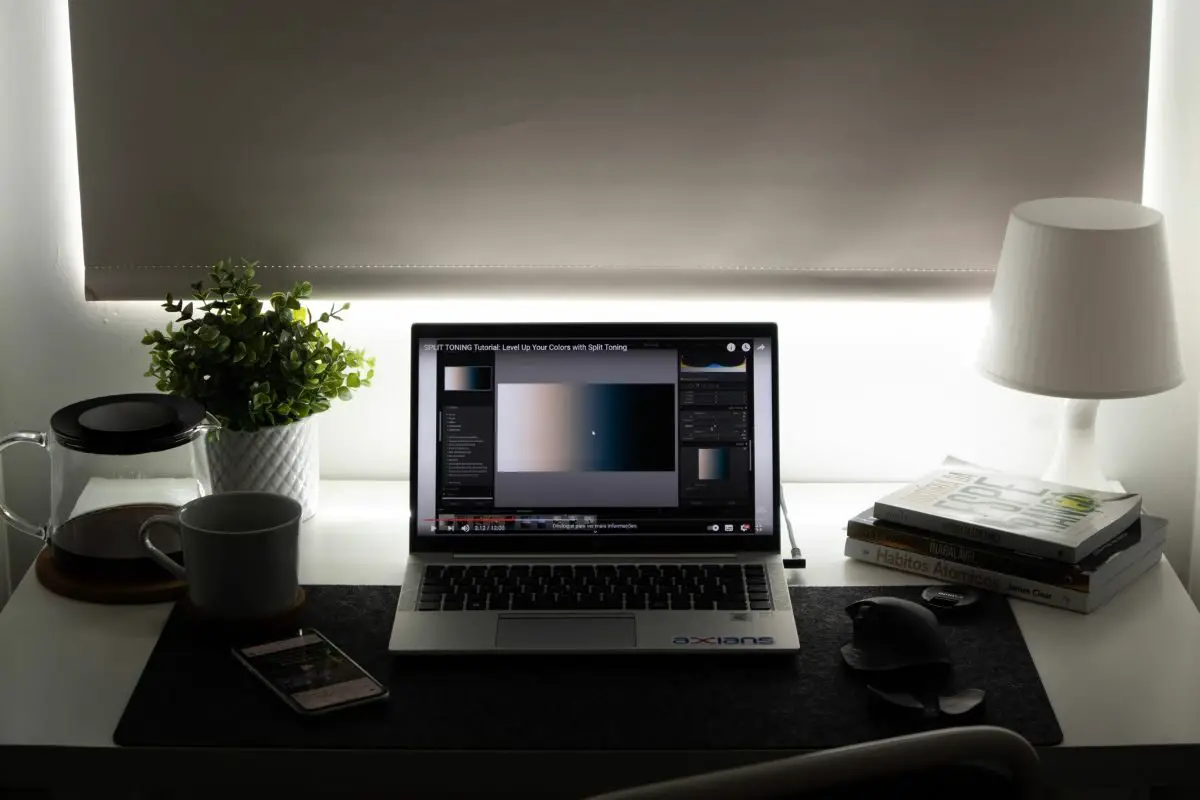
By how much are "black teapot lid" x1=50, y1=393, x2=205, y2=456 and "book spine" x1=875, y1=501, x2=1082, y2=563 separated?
80 centimetres

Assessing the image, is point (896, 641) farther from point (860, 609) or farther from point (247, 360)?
point (247, 360)

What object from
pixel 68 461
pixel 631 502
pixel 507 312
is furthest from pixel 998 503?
pixel 68 461

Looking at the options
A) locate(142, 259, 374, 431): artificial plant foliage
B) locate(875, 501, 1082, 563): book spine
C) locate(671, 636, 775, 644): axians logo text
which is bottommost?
locate(671, 636, 775, 644): axians logo text

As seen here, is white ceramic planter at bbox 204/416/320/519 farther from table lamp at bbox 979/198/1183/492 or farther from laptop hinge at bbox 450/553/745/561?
table lamp at bbox 979/198/1183/492

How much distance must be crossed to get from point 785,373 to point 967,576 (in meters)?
0.46

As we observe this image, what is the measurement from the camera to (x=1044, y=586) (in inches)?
57.7

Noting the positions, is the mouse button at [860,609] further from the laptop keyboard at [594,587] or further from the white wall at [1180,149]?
the white wall at [1180,149]

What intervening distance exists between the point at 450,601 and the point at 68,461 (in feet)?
1.58

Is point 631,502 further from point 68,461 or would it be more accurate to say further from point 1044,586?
point 68,461

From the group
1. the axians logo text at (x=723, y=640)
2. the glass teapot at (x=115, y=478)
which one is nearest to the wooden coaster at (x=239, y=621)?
the glass teapot at (x=115, y=478)

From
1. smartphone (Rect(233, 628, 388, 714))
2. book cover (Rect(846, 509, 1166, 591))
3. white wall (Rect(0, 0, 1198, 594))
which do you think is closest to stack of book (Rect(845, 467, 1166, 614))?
book cover (Rect(846, 509, 1166, 591))

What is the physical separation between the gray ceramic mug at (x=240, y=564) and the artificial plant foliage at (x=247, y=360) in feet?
0.68

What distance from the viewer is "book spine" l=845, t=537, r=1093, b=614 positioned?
4.78ft

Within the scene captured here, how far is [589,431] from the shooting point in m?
1.56
